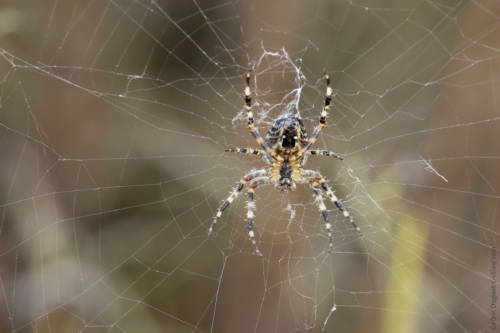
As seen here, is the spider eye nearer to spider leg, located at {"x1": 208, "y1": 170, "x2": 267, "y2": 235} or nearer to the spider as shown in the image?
the spider

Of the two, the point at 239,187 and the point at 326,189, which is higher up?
the point at 326,189

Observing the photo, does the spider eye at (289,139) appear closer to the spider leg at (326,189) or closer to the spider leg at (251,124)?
the spider leg at (251,124)

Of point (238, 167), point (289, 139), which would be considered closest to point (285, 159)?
point (289, 139)

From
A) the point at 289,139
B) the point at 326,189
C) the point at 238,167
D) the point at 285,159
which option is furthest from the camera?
the point at 238,167

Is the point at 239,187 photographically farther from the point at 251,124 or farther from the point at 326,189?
the point at 326,189

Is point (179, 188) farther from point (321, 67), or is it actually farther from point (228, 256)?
point (321, 67)

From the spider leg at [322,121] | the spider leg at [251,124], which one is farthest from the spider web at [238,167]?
the spider leg at [322,121]

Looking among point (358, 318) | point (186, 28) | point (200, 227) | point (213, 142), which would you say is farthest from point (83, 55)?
point (358, 318)
